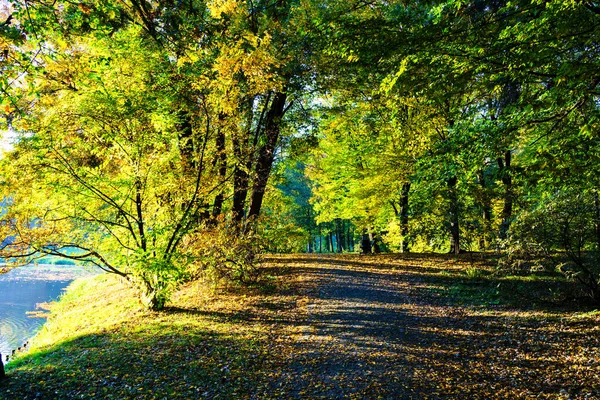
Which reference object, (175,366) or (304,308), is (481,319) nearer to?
(304,308)

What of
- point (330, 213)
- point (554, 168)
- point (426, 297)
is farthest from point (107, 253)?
point (330, 213)

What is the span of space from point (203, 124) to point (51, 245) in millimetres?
4470

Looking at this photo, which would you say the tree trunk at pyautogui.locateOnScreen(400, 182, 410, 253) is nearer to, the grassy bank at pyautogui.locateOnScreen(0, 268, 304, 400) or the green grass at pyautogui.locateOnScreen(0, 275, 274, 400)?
the grassy bank at pyautogui.locateOnScreen(0, 268, 304, 400)

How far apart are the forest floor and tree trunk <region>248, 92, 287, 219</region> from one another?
11.2 ft

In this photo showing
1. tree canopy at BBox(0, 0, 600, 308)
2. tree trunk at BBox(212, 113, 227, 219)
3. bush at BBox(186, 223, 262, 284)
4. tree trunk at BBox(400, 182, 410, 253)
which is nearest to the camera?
tree canopy at BBox(0, 0, 600, 308)

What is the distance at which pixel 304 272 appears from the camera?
1320 centimetres

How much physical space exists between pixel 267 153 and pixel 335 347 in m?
7.02

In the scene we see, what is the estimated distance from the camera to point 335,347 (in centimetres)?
617

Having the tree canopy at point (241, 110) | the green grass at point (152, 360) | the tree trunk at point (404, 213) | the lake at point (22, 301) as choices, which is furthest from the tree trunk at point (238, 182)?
the tree trunk at point (404, 213)

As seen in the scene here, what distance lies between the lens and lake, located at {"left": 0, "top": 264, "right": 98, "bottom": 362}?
13.7 meters

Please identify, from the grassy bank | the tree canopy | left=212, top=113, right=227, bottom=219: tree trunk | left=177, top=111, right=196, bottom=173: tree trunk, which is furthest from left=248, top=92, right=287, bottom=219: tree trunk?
the grassy bank

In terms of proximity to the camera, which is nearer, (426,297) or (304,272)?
(426,297)

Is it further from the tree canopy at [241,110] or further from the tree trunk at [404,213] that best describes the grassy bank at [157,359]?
the tree trunk at [404,213]

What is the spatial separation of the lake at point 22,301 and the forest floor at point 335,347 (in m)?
3.75
